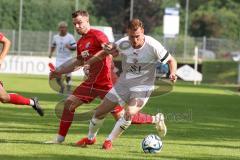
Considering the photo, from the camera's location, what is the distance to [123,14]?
244ft

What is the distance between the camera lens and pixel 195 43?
4856 centimetres

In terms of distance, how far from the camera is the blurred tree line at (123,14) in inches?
2356

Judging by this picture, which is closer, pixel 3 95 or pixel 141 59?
pixel 141 59

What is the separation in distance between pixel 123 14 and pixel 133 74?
64.0m

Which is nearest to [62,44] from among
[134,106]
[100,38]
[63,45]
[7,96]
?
[63,45]

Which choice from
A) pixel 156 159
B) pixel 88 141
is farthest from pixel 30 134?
pixel 156 159

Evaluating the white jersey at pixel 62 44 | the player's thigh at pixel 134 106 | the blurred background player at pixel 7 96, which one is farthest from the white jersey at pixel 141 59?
the white jersey at pixel 62 44

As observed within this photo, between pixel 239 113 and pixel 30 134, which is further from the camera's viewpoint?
Answer: pixel 239 113

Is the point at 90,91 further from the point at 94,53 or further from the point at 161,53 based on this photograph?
the point at 161,53

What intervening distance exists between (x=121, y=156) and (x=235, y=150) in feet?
7.10

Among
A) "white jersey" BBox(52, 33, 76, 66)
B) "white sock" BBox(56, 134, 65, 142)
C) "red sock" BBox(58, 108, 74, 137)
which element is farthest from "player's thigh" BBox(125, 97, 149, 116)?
"white jersey" BBox(52, 33, 76, 66)

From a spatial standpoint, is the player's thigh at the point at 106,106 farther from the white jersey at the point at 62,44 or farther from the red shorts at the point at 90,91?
the white jersey at the point at 62,44

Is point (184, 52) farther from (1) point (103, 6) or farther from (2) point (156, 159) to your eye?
(2) point (156, 159)

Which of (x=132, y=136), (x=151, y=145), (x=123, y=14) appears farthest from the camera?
(x=123, y=14)
